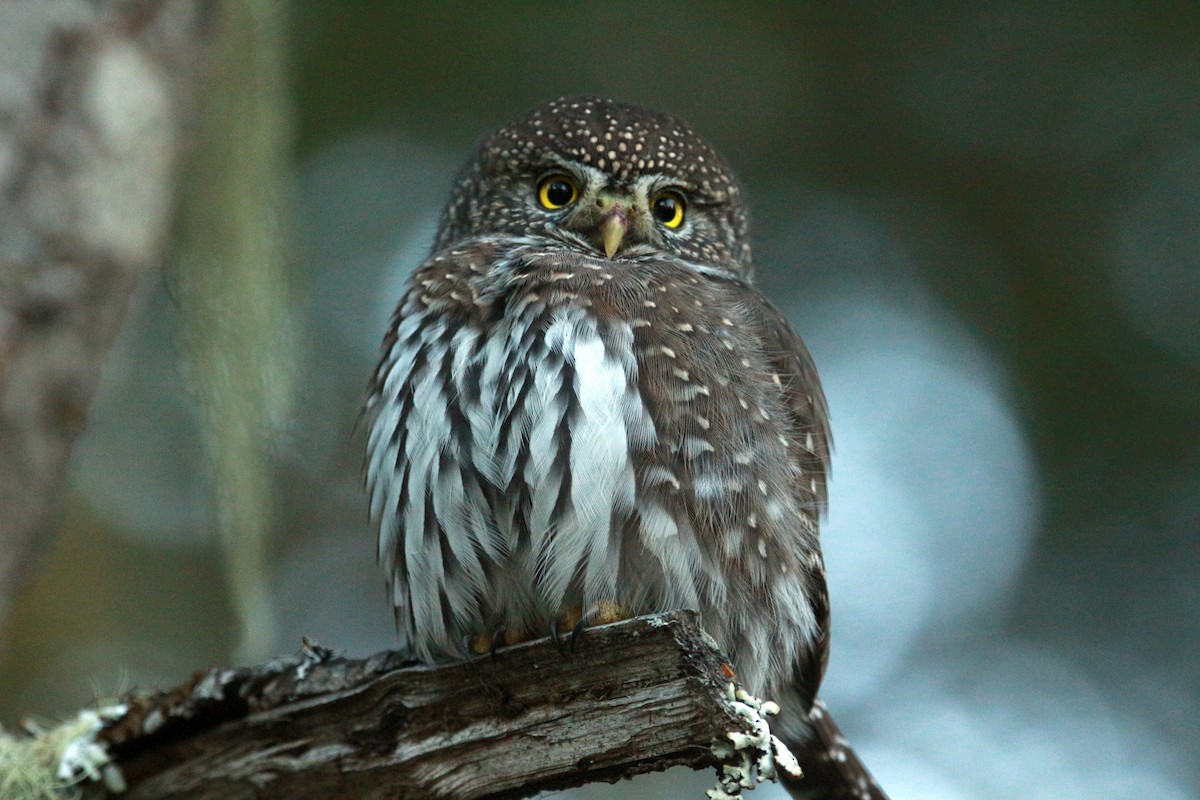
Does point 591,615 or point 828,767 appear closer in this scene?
point 591,615

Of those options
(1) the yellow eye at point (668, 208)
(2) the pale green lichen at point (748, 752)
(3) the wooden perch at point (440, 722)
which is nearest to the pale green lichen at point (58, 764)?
(3) the wooden perch at point (440, 722)

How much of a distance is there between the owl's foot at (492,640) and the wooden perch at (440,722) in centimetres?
13

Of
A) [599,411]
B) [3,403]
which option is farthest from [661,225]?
[3,403]

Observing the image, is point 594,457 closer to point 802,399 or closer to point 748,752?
point 748,752

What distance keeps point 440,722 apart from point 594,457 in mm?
695

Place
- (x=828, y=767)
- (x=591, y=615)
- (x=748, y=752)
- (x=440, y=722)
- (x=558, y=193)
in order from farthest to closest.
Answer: (x=558, y=193), (x=828, y=767), (x=591, y=615), (x=440, y=722), (x=748, y=752)

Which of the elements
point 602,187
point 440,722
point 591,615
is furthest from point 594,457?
point 602,187

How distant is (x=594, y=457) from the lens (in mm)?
2918

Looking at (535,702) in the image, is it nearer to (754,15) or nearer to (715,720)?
(715,720)

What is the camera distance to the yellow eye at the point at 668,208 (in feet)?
12.9

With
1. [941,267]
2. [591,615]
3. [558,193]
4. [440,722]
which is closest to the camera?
[440,722]

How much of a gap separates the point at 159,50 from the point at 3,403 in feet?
2.50

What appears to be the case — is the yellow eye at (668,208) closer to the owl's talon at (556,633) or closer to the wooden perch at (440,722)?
the owl's talon at (556,633)

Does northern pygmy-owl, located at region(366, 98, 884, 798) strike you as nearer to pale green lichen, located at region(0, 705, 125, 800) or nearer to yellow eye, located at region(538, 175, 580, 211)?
yellow eye, located at region(538, 175, 580, 211)
